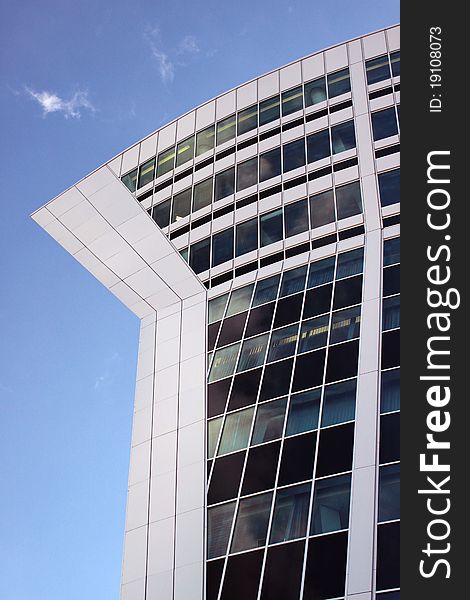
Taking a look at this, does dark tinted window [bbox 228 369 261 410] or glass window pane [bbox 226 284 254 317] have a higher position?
glass window pane [bbox 226 284 254 317]

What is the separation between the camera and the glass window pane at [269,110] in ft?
145

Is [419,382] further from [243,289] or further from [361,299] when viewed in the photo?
[243,289]

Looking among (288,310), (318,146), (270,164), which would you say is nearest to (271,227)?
(270,164)

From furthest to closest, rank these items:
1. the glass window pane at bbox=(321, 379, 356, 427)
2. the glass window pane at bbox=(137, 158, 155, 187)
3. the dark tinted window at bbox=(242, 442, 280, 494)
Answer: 1. the glass window pane at bbox=(137, 158, 155, 187)
2. the glass window pane at bbox=(321, 379, 356, 427)
3. the dark tinted window at bbox=(242, 442, 280, 494)

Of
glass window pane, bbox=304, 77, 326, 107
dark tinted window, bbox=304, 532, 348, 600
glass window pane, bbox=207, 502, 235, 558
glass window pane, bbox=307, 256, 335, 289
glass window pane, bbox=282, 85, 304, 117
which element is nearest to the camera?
dark tinted window, bbox=304, 532, 348, 600

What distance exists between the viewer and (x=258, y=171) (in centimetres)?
4200

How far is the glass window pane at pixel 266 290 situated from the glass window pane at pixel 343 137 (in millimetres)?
8107

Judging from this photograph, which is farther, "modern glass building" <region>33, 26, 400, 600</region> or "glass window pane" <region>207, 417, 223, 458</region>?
"glass window pane" <region>207, 417, 223, 458</region>

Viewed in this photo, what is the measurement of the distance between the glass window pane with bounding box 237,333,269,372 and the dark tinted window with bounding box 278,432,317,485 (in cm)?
507

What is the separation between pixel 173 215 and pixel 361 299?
47.9 feet

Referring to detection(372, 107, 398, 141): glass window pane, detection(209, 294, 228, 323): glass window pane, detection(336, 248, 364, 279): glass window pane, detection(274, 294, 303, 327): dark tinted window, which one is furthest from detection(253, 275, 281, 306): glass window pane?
detection(372, 107, 398, 141): glass window pane

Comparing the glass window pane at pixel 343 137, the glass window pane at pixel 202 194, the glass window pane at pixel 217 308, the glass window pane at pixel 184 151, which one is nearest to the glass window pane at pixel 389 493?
the glass window pane at pixel 217 308

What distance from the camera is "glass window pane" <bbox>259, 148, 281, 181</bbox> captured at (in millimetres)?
41406

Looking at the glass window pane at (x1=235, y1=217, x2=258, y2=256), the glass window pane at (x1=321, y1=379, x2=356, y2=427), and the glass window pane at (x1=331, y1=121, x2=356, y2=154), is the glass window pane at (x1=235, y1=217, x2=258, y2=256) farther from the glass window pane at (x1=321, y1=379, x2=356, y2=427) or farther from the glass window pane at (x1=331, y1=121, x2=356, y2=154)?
the glass window pane at (x1=321, y1=379, x2=356, y2=427)
